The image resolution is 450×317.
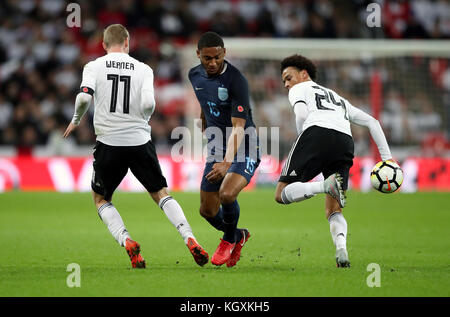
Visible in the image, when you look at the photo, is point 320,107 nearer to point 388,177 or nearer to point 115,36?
point 388,177

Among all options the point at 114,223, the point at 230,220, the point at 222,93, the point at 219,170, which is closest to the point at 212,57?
the point at 222,93

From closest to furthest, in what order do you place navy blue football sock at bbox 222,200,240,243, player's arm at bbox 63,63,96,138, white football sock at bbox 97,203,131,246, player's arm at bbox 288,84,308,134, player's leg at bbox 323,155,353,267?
player's arm at bbox 63,63,96,138 → white football sock at bbox 97,203,131,246 → player's leg at bbox 323,155,353,267 → player's arm at bbox 288,84,308,134 → navy blue football sock at bbox 222,200,240,243

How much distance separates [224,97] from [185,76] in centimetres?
1201

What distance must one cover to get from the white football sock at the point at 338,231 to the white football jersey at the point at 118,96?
187cm

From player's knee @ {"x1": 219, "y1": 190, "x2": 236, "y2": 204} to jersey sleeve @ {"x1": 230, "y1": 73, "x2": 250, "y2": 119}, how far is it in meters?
0.69

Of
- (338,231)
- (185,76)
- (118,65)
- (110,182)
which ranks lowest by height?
(338,231)

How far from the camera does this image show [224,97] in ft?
22.8

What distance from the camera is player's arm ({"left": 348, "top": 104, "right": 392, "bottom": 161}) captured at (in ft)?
22.4

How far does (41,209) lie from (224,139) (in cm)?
717

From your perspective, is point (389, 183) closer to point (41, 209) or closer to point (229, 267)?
point (229, 267)

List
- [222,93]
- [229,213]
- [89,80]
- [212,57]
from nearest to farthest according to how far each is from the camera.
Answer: [89,80] → [212,57] → [222,93] → [229,213]

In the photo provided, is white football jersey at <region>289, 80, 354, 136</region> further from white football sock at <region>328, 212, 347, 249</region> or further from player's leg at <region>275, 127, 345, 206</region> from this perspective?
white football sock at <region>328, 212, 347, 249</region>

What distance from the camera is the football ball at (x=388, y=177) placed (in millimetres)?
6832

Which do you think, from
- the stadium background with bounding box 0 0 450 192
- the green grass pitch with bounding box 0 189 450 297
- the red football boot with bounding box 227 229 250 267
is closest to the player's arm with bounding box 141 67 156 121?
the green grass pitch with bounding box 0 189 450 297
